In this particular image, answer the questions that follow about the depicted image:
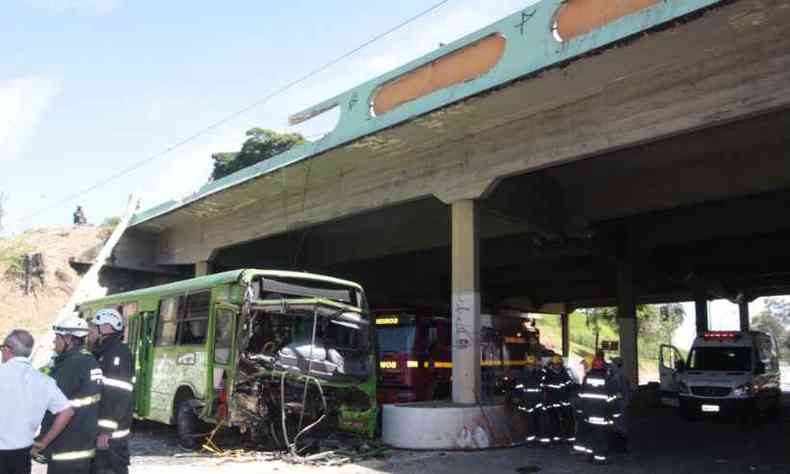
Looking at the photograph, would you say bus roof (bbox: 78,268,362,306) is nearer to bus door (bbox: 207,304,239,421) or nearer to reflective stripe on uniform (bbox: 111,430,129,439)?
bus door (bbox: 207,304,239,421)

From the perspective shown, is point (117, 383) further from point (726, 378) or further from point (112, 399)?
point (726, 378)

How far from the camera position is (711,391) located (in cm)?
1781

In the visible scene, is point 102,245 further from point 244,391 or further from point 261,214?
point 244,391

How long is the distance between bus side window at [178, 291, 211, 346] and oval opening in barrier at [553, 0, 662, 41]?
7295 millimetres

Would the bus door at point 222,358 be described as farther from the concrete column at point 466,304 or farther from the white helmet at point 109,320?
the concrete column at point 466,304

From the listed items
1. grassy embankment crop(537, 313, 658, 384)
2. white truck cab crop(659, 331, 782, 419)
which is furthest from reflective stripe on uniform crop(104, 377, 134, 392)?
grassy embankment crop(537, 313, 658, 384)

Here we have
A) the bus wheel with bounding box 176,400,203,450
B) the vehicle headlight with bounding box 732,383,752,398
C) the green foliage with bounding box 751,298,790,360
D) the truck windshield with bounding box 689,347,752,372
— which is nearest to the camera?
the bus wheel with bounding box 176,400,203,450

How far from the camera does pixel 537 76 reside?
12086 mm

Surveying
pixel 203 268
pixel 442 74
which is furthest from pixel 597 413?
pixel 203 268

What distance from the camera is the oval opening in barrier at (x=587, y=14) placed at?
10938mm

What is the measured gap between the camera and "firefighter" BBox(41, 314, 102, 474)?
17.6 feet

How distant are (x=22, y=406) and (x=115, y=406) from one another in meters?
1.12

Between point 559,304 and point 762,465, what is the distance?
32.8 m

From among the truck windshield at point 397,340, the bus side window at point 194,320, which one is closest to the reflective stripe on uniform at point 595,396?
the truck windshield at point 397,340
